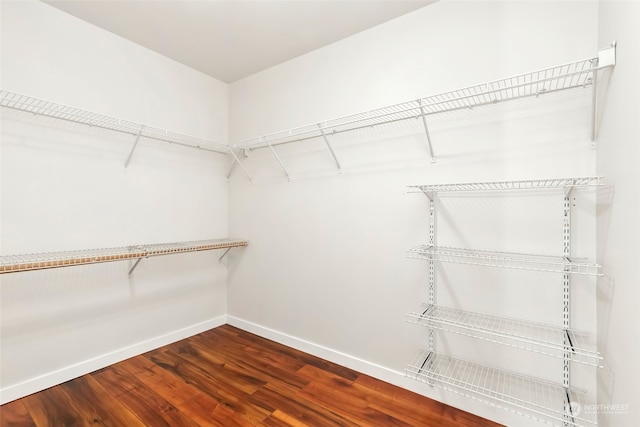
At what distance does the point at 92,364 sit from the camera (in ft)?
6.42

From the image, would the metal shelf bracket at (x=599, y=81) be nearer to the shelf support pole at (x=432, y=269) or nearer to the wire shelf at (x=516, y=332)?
the shelf support pole at (x=432, y=269)

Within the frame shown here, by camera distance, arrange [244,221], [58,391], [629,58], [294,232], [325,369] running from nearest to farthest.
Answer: [629,58]
[58,391]
[325,369]
[294,232]
[244,221]

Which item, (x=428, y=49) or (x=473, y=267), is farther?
(x=428, y=49)

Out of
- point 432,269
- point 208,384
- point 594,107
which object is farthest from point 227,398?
point 594,107

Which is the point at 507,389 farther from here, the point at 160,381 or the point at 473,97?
the point at 160,381

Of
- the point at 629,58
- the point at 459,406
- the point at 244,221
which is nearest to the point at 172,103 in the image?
the point at 244,221

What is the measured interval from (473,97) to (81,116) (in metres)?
2.43

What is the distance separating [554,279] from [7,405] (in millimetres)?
2974

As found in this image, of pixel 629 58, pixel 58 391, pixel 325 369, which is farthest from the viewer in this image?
pixel 325 369

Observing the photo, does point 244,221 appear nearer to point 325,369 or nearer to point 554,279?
point 325,369

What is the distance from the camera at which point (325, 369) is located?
6.63ft

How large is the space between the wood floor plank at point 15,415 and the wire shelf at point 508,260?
7.40 feet

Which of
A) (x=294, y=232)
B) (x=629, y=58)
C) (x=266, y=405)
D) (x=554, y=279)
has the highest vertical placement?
(x=629, y=58)

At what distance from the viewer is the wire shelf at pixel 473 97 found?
1.31 meters
